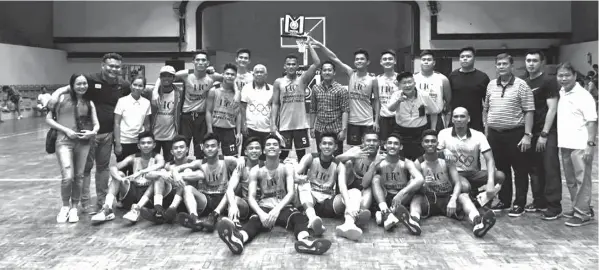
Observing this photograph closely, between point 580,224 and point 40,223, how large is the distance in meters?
5.59

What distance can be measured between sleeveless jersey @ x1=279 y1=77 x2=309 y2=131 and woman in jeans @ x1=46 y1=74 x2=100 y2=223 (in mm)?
2189

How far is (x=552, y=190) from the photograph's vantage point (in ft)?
20.2

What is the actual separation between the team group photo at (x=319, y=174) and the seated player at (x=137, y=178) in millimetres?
16

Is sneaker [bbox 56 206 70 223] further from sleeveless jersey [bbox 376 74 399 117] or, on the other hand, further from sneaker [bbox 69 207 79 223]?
sleeveless jersey [bbox 376 74 399 117]

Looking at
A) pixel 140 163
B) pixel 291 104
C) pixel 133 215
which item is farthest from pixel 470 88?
pixel 133 215

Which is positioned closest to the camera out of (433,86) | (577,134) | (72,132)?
(577,134)

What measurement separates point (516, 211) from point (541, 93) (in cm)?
132

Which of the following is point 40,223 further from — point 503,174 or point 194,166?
point 503,174

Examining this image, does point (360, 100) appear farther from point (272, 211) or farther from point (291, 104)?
point (272, 211)

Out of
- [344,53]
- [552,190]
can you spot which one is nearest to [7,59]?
[344,53]

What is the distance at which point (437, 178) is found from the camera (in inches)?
242

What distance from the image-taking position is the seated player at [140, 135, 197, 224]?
233 inches

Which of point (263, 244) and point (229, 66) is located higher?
point (229, 66)

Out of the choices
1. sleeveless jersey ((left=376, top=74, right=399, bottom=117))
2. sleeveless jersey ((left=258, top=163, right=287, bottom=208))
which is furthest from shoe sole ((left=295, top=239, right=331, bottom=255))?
sleeveless jersey ((left=376, top=74, right=399, bottom=117))
